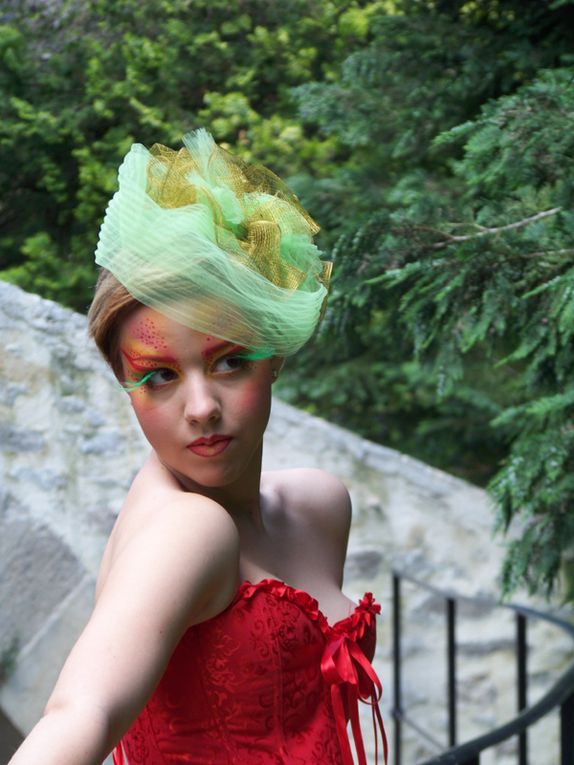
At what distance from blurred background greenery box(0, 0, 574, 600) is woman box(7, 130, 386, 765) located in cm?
107

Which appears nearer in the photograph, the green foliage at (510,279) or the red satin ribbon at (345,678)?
the red satin ribbon at (345,678)

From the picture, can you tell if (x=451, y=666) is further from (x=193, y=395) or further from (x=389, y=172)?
(x=193, y=395)

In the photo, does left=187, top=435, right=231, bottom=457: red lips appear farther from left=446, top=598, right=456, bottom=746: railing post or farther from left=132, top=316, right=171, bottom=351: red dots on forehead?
left=446, top=598, right=456, bottom=746: railing post

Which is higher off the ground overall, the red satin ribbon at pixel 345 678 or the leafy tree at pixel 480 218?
the red satin ribbon at pixel 345 678

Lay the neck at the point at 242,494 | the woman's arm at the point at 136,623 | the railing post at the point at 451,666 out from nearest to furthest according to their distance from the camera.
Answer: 1. the woman's arm at the point at 136,623
2. the neck at the point at 242,494
3. the railing post at the point at 451,666

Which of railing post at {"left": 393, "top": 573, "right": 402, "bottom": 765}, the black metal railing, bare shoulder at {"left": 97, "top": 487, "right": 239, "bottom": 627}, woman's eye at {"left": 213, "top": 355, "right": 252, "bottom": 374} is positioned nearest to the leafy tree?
the black metal railing

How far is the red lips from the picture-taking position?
1183 millimetres

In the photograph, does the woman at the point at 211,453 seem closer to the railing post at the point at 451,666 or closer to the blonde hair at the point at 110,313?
the blonde hair at the point at 110,313

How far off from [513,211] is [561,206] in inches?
6.1

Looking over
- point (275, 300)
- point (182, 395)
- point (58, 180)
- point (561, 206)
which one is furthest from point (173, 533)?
point (58, 180)

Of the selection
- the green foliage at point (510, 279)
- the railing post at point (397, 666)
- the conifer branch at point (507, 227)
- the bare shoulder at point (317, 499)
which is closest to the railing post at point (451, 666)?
the railing post at point (397, 666)

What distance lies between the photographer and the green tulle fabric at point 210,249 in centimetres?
115

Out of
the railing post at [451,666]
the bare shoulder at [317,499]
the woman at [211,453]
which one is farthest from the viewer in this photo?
the railing post at [451,666]

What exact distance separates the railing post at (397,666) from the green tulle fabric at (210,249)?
229 cm
